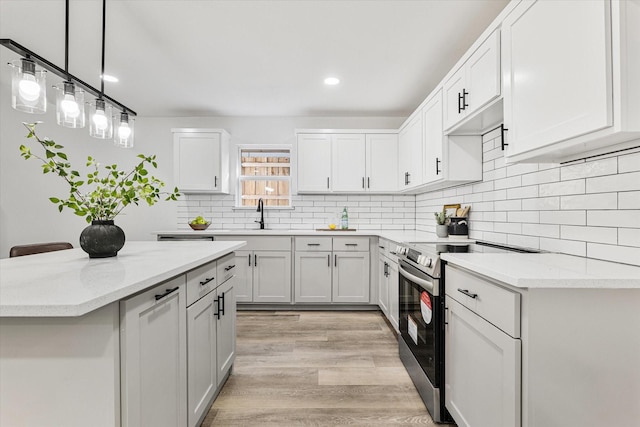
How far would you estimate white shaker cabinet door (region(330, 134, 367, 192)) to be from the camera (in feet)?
13.7

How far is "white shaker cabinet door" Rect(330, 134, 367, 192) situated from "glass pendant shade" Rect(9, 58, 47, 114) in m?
3.09

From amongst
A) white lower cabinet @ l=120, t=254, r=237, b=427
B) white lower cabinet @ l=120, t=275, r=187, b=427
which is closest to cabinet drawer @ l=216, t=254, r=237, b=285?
white lower cabinet @ l=120, t=254, r=237, b=427

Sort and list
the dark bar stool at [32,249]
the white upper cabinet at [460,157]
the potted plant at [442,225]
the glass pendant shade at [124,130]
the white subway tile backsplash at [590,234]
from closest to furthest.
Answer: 1. the white subway tile backsplash at [590,234]
2. the glass pendant shade at [124,130]
3. the dark bar stool at [32,249]
4. the white upper cabinet at [460,157]
5. the potted plant at [442,225]

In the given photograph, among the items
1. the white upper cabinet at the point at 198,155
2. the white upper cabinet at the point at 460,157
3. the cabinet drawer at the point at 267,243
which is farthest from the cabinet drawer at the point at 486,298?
the white upper cabinet at the point at 198,155

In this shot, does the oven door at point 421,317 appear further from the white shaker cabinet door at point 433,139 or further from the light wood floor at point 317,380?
the white shaker cabinet door at point 433,139

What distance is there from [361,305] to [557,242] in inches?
95.4

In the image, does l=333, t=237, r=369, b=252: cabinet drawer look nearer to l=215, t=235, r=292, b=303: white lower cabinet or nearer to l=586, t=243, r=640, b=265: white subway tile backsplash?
l=215, t=235, r=292, b=303: white lower cabinet

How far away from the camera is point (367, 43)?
2.59m

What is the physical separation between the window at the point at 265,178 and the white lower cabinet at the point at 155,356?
10.4 feet

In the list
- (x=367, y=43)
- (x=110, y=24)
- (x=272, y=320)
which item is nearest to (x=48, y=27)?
(x=110, y=24)

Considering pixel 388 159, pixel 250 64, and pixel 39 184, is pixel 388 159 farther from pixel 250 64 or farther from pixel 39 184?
pixel 39 184

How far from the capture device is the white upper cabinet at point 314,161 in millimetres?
4176

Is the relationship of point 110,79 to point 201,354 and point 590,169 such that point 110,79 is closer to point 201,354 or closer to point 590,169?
point 201,354

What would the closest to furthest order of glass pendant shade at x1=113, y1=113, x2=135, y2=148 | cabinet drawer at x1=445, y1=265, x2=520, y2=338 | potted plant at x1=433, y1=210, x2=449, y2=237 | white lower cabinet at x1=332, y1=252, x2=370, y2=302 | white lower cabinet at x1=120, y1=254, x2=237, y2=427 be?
white lower cabinet at x1=120, y1=254, x2=237, y2=427 → cabinet drawer at x1=445, y1=265, x2=520, y2=338 → glass pendant shade at x1=113, y1=113, x2=135, y2=148 → potted plant at x1=433, y1=210, x2=449, y2=237 → white lower cabinet at x1=332, y1=252, x2=370, y2=302
